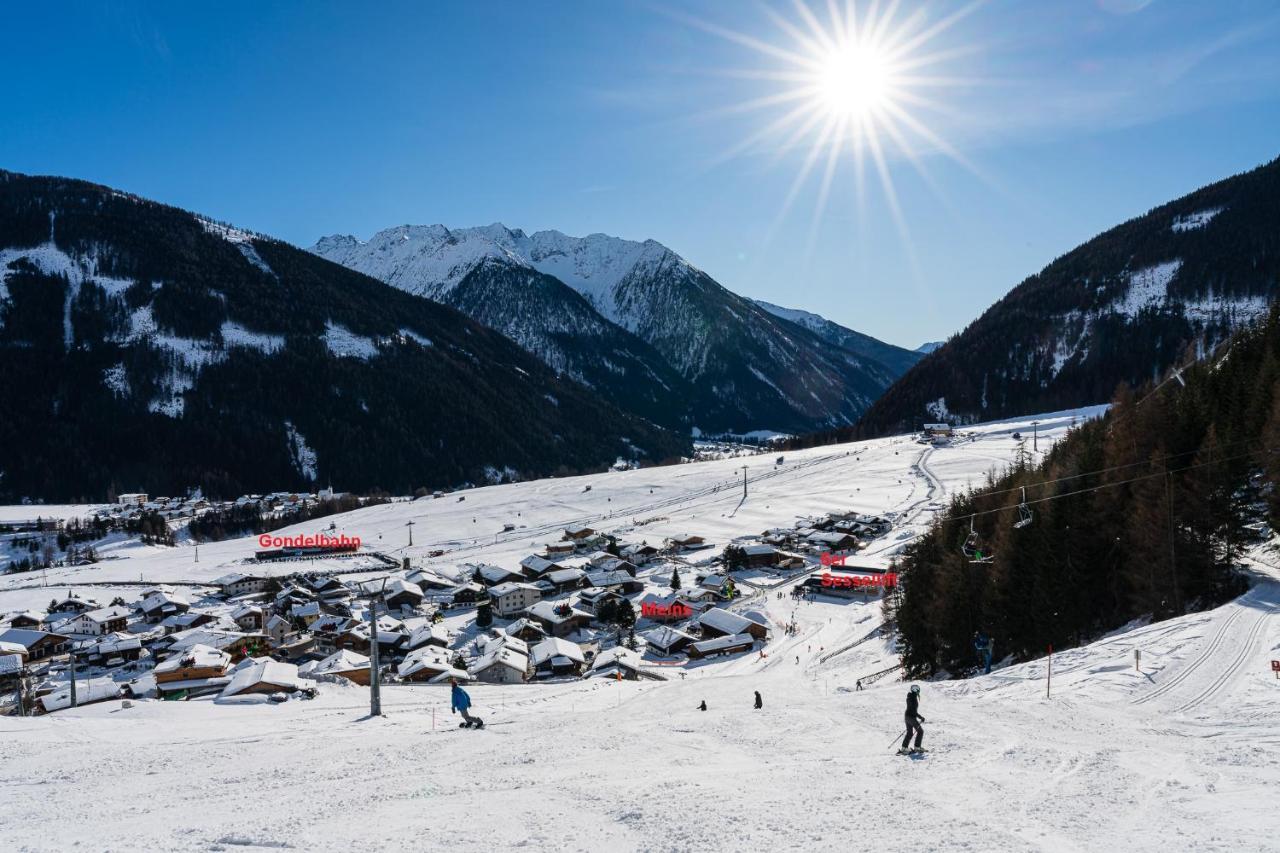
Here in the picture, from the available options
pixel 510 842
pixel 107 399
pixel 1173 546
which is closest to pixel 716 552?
pixel 1173 546

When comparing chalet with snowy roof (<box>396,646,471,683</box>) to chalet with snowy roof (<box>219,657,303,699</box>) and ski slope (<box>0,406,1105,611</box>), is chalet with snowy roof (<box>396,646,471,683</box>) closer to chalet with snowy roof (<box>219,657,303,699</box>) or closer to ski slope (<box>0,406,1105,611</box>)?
chalet with snowy roof (<box>219,657,303,699</box>)

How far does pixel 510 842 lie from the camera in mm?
8500

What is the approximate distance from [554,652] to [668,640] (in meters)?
8.09

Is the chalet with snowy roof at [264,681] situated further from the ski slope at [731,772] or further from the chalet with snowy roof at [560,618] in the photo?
the chalet with snowy roof at [560,618]

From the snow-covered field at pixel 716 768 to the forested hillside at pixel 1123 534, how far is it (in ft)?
7.76

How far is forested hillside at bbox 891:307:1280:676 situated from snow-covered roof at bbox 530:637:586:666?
1886 centimetres

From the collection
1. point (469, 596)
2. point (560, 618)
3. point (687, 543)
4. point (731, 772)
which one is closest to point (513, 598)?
point (469, 596)

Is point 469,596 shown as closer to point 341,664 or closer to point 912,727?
point 341,664

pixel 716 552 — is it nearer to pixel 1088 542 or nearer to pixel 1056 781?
pixel 1088 542

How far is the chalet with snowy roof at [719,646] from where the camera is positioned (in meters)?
44.2

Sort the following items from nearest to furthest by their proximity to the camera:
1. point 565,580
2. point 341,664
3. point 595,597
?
point 341,664
point 595,597
point 565,580

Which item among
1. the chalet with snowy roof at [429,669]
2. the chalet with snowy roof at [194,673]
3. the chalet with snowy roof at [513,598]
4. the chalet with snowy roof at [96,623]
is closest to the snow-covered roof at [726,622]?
the chalet with snowy roof at [429,669]

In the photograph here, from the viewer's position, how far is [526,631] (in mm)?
50625

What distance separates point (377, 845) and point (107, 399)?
21599cm
